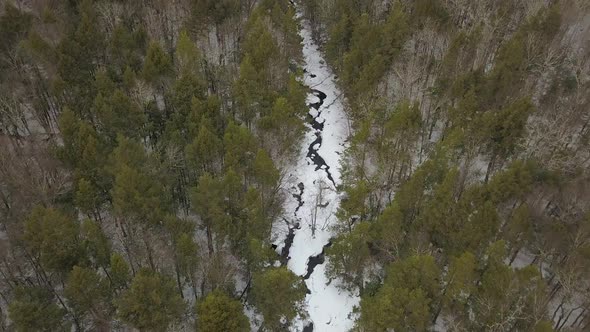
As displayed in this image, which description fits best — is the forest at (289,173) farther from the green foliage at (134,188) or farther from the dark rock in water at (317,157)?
the dark rock in water at (317,157)

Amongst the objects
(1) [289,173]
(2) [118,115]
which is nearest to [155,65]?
(2) [118,115]

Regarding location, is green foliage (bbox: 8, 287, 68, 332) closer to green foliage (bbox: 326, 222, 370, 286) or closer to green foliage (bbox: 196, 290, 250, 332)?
green foliage (bbox: 196, 290, 250, 332)

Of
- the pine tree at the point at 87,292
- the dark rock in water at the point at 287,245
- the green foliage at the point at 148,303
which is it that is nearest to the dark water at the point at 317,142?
the dark rock in water at the point at 287,245

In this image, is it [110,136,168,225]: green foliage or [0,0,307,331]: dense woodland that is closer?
[0,0,307,331]: dense woodland

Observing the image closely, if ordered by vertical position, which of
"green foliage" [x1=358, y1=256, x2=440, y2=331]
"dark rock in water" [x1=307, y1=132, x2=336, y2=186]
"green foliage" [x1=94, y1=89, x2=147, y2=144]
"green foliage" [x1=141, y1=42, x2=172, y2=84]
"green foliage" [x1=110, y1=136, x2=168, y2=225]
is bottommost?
"green foliage" [x1=358, y1=256, x2=440, y2=331]

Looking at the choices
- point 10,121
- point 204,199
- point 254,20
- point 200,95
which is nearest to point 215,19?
point 254,20

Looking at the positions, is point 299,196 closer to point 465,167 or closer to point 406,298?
point 465,167

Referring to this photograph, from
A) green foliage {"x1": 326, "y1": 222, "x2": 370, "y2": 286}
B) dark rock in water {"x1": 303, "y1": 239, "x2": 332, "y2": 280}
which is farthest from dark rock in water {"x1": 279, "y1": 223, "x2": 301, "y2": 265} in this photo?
green foliage {"x1": 326, "y1": 222, "x2": 370, "y2": 286}
